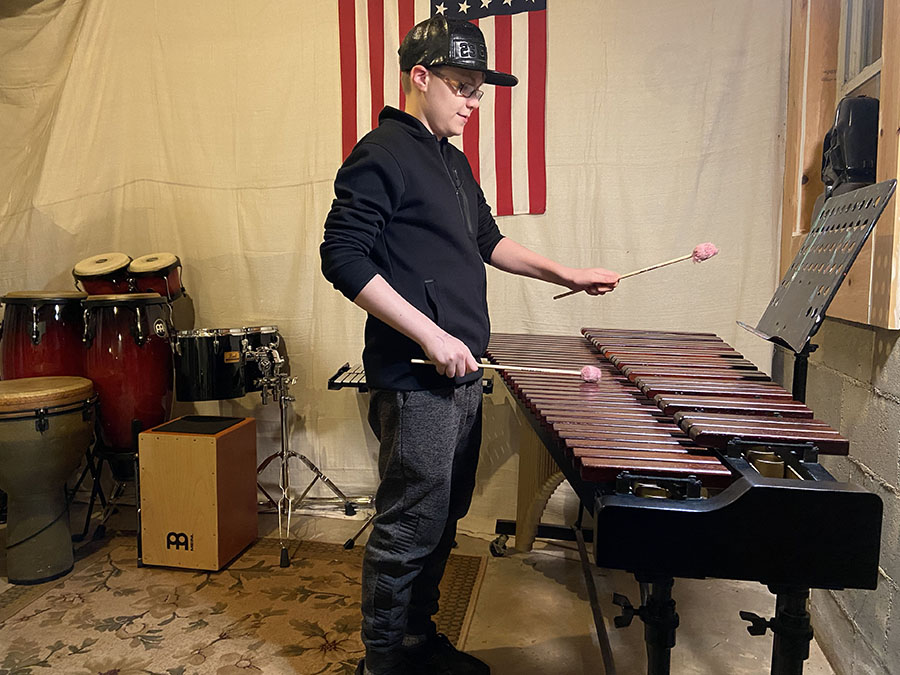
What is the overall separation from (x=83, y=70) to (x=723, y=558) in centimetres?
355

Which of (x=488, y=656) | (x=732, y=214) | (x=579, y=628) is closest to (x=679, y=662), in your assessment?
(x=579, y=628)

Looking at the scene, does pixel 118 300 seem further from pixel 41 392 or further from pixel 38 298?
pixel 41 392

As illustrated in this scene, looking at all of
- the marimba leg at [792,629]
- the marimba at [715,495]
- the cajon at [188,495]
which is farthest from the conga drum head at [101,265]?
the marimba leg at [792,629]

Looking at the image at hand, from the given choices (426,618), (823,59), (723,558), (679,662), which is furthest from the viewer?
(823,59)

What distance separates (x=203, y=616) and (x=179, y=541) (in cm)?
43

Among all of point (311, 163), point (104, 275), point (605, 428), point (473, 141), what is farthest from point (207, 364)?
point (605, 428)

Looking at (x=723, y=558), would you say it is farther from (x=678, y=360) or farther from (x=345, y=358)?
(x=345, y=358)

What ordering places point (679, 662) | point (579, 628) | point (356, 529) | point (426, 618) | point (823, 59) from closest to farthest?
point (426, 618) < point (679, 662) < point (579, 628) < point (823, 59) < point (356, 529)

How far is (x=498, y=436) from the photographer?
3.10 metres

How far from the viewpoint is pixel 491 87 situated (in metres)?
2.95

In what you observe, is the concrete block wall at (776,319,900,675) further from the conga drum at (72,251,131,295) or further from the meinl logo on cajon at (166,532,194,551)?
the conga drum at (72,251,131,295)

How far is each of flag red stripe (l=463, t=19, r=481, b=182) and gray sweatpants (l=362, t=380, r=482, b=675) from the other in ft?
4.96

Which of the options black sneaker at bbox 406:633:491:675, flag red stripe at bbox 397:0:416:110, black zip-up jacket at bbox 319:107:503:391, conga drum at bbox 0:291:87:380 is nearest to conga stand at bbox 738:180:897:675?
black zip-up jacket at bbox 319:107:503:391

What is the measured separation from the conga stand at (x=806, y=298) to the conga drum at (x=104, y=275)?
2.58 meters
